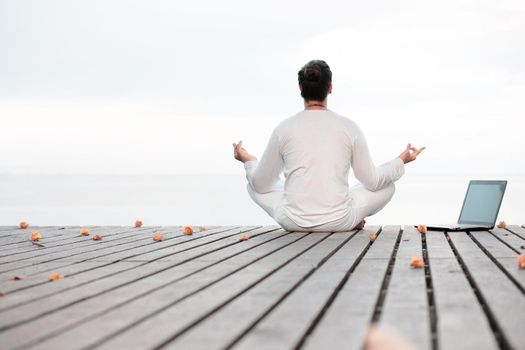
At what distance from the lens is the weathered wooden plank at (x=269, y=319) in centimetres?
177

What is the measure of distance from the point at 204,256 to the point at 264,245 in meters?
0.53

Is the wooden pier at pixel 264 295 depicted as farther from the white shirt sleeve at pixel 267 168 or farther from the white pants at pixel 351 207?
the white shirt sleeve at pixel 267 168

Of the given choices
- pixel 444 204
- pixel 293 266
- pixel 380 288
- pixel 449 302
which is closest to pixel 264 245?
pixel 293 266

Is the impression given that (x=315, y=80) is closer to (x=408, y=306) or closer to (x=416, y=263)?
(x=416, y=263)

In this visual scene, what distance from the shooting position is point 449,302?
7.21 feet

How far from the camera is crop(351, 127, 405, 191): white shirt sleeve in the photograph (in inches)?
186

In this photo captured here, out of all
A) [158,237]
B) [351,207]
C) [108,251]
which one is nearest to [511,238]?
[351,207]

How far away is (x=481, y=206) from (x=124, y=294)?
3.46 metres

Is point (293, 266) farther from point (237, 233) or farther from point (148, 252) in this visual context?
point (237, 233)

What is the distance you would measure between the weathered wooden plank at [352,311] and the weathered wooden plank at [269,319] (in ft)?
0.14

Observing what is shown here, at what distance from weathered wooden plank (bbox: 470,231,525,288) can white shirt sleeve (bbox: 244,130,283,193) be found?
4.44 feet

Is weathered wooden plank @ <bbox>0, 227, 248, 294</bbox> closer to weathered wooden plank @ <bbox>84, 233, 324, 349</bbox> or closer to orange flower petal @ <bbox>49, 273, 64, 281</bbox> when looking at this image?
orange flower petal @ <bbox>49, 273, 64, 281</bbox>

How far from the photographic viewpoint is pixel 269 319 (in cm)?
201

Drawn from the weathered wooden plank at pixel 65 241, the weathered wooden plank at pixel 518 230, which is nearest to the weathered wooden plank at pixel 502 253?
the weathered wooden plank at pixel 518 230
